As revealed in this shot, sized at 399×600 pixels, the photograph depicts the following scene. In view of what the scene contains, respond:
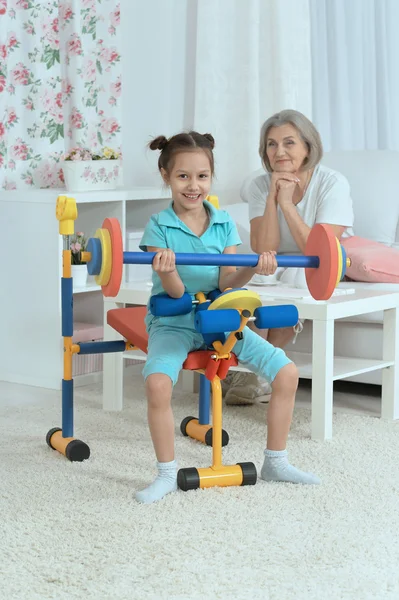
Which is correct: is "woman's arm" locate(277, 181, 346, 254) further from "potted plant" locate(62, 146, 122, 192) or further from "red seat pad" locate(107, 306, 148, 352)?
"potted plant" locate(62, 146, 122, 192)

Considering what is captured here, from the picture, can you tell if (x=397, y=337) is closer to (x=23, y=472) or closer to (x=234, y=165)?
(x=23, y=472)

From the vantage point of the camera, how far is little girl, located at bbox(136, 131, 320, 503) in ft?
6.66

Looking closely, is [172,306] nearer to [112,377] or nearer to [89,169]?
[112,377]

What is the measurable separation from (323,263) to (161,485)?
0.57 meters

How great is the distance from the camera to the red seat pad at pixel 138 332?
83.9 inches

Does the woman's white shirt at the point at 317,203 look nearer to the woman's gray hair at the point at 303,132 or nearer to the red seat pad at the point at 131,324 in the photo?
the woman's gray hair at the point at 303,132

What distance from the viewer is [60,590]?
1.54 metres

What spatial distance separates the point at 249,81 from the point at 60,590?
8.88 ft

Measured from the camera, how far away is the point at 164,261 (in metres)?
1.91

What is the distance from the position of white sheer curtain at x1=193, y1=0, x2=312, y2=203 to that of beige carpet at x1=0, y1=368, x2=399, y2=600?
63.8 inches

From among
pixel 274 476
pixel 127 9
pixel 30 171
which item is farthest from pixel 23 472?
pixel 127 9

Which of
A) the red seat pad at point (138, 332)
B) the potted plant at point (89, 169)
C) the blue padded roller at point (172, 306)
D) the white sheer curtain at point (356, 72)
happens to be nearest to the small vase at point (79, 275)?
the potted plant at point (89, 169)

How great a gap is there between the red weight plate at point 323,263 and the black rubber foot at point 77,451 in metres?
0.68

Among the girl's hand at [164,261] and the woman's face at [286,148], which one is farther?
the woman's face at [286,148]
